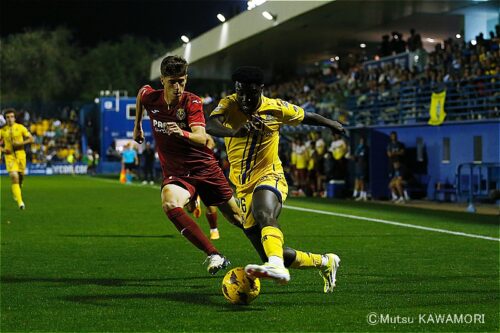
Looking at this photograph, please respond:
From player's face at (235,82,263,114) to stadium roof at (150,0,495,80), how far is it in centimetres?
2445

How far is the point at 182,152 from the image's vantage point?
31.9 feet

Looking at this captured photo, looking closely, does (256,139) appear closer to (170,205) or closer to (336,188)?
(170,205)

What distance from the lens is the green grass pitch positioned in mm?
7363

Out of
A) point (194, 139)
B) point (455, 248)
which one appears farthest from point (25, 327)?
point (455, 248)

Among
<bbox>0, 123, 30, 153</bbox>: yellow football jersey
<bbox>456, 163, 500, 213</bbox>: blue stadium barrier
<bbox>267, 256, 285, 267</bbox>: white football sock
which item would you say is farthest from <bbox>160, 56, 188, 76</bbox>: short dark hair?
<bbox>456, 163, 500, 213</bbox>: blue stadium barrier

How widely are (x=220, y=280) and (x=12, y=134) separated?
1329 cm

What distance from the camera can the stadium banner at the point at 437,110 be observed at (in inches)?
1012

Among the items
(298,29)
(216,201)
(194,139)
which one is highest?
(298,29)

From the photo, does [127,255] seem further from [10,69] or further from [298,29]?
[10,69]

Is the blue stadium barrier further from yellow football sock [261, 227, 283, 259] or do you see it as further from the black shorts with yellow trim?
yellow football sock [261, 227, 283, 259]

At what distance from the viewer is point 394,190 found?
87.0ft

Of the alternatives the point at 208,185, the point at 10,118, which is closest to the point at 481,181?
the point at 10,118

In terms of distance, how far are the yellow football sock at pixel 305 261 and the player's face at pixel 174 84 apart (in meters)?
2.19

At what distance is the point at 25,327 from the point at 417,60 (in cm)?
2699
